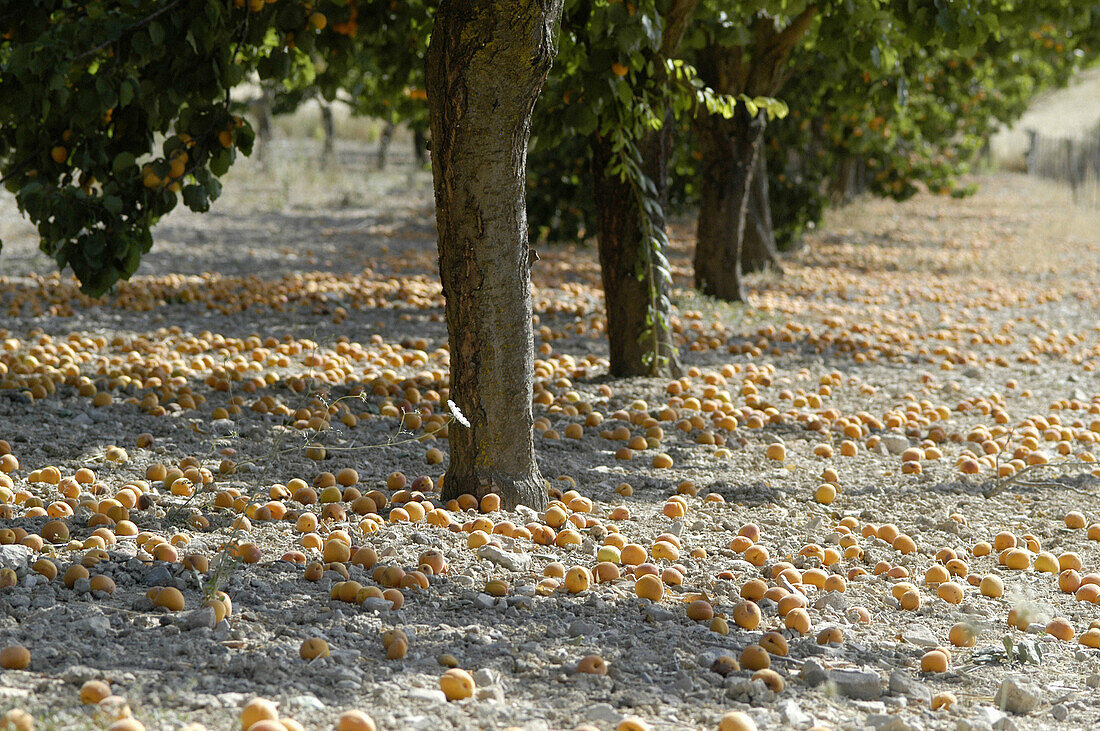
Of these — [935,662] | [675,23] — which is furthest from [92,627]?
[675,23]

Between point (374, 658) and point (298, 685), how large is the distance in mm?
250

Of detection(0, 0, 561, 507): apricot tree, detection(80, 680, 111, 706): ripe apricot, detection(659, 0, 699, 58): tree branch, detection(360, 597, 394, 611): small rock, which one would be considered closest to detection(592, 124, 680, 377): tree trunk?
detection(659, 0, 699, 58): tree branch

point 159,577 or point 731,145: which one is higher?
point 731,145

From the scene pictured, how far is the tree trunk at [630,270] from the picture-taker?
19.0ft

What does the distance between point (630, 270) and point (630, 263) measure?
51 millimetres

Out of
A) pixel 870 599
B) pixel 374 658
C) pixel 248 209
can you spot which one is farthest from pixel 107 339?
pixel 248 209

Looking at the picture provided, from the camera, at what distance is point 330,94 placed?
6.65 m

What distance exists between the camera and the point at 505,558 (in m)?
3.30

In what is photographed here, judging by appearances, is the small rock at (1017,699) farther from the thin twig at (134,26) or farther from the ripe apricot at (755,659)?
the thin twig at (134,26)

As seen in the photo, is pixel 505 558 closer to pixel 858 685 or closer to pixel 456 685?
pixel 456 685

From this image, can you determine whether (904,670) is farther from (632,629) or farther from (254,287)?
(254,287)

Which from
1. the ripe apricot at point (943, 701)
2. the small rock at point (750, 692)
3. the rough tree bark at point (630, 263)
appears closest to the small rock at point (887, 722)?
the ripe apricot at point (943, 701)

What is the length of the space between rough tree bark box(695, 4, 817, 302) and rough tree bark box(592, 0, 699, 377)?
2.12 metres

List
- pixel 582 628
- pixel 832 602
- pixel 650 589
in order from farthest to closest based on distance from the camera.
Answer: pixel 832 602 → pixel 650 589 → pixel 582 628
